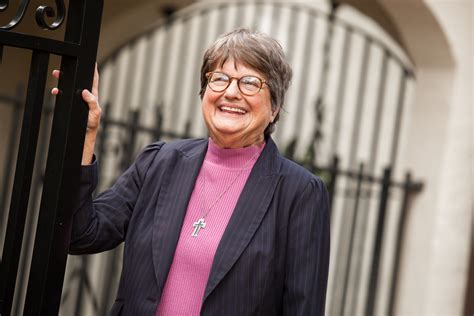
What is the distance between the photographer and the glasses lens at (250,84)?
9.04 feet

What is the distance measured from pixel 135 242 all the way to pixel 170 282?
0.16 m

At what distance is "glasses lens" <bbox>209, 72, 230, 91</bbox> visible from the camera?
2.76 metres

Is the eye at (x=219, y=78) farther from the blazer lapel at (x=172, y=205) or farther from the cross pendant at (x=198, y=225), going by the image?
the cross pendant at (x=198, y=225)

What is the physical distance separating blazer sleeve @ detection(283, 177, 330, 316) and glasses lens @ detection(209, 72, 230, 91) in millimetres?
374

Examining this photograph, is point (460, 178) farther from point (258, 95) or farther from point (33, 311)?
point (33, 311)

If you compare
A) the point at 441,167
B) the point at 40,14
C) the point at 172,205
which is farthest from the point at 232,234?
the point at 441,167

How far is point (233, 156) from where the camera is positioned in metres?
2.86

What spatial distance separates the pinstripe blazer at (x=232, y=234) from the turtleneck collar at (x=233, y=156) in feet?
0.12

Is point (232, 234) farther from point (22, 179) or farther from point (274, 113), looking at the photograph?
point (22, 179)

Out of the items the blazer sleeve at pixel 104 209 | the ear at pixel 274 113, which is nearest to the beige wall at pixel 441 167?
the ear at pixel 274 113

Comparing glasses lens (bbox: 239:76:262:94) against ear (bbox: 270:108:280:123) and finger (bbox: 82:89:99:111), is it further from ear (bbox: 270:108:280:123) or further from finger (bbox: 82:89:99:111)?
finger (bbox: 82:89:99:111)

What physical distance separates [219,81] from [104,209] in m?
0.49

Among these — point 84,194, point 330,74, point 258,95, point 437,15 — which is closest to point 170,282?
point 84,194

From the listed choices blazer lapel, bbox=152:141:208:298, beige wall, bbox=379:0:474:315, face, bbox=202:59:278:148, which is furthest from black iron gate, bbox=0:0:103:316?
beige wall, bbox=379:0:474:315
